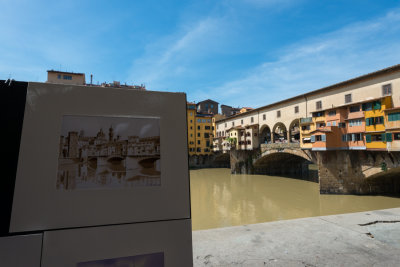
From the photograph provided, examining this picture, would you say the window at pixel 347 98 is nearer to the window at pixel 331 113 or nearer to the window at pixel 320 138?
the window at pixel 331 113

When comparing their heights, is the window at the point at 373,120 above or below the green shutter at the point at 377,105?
below

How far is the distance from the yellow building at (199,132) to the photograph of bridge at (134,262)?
1820 inches

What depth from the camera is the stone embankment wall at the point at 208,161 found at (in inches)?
1975

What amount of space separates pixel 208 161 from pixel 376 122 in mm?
37801

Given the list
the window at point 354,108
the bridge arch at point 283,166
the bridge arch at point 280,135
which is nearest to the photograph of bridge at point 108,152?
the window at point 354,108

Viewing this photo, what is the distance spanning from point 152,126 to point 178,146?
55cm

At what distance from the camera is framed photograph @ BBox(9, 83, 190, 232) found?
9.85ft

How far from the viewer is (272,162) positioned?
3678 cm

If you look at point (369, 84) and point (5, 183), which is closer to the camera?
point (5, 183)

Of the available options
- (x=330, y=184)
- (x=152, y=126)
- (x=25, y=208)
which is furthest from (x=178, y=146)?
(x=330, y=184)

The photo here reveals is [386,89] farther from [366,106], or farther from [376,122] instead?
[376,122]

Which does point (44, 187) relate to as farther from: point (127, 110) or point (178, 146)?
point (178, 146)

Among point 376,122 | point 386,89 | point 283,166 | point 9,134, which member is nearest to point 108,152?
point 9,134

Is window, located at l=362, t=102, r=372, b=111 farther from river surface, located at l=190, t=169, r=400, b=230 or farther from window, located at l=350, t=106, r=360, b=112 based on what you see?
river surface, located at l=190, t=169, r=400, b=230
